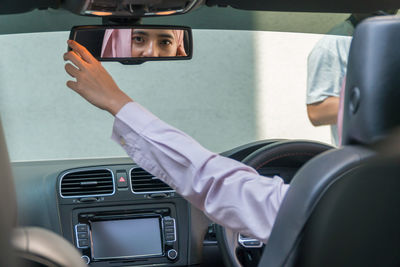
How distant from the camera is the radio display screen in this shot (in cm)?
312

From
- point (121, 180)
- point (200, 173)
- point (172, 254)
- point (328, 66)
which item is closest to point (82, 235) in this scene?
point (121, 180)

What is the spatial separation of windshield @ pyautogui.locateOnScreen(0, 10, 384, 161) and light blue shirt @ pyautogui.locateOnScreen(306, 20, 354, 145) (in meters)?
3.12

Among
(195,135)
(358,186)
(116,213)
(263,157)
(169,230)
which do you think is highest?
(358,186)

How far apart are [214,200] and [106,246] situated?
1.79 meters

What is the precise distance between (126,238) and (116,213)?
131 mm

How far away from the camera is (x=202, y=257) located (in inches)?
130

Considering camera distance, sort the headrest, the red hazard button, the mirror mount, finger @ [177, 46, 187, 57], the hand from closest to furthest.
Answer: the headrest, the hand, the mirror mount, finger @ [177, 46, 187, 57], the red hazard button

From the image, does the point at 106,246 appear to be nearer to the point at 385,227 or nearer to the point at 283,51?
the point at 385,227

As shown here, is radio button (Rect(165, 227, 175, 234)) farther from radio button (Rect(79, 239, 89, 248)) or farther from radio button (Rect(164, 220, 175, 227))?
radio button (Rect(79, 239, 89, 248))

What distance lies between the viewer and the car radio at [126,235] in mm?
3125

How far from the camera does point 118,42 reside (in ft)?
7.09

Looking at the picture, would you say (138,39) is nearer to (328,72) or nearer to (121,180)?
(328,72)

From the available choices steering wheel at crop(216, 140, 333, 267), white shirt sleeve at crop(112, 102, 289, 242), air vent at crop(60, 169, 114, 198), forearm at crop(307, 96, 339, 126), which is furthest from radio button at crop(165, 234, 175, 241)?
white shirt sleeve at crop(112, 102, 289, 242)

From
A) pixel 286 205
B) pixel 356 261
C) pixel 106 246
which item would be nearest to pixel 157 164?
pixel 286 205
